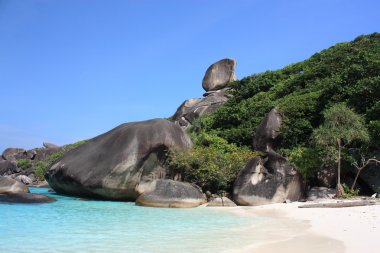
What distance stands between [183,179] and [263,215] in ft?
→ 19.9

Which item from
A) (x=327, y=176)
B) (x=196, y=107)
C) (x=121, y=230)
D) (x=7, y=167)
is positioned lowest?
(x=121, y=230)

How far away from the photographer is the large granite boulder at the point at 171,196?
12.6 metres

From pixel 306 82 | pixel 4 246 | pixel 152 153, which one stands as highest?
pixel 306 82

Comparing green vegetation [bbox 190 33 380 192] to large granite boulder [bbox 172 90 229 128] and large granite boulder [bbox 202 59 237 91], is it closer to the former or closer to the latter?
large granite boulder [bbox 172 90 229 128]

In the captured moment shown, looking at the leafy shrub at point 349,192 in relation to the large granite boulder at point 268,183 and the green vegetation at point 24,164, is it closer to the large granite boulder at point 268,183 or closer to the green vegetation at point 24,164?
the large granite boulder at point 268,183

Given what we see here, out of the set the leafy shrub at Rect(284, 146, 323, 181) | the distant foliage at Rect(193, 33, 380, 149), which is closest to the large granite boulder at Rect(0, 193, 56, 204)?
the leafy shrub at Rect(284, 146, 323, 181)

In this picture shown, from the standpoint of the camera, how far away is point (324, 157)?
13727 millimetres

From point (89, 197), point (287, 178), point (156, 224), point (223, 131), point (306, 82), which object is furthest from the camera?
point (306, 82)

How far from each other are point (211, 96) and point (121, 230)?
87.3ft

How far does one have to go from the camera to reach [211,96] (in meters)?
33.7

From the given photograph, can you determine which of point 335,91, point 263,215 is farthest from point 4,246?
point 335,91

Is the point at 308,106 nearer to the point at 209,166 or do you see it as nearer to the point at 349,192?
the point at 349,192

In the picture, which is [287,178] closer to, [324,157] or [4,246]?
[324,157]

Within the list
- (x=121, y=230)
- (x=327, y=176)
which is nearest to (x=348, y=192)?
(x=327, y=176)
